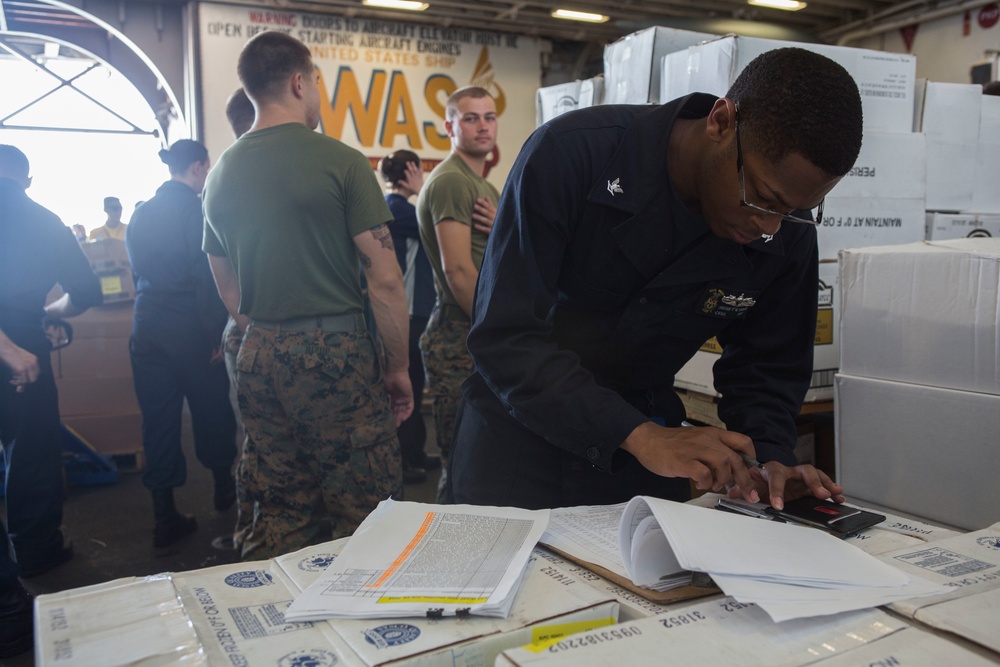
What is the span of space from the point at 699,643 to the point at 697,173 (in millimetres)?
690

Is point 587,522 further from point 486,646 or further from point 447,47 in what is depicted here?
point 447,47

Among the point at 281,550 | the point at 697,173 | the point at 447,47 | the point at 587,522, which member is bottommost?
A: the point at 281,550

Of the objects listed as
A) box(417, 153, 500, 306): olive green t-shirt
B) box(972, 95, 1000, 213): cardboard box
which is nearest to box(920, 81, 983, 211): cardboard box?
box(972, 95, 1000, 213): cardboard box

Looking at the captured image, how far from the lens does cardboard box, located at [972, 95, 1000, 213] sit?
7.37ft

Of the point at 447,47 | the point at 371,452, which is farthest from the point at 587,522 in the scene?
the point at 447,47

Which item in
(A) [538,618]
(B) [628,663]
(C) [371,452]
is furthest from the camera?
(C) [371,452]

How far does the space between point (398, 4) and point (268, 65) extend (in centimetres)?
454

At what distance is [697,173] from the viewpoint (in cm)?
111

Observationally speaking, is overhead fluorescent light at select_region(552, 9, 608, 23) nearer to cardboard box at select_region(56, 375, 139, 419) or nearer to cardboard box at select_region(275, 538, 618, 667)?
cardboard box at select_region(56, 375, 139, 419)

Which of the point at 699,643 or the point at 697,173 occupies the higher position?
the point at 697,173

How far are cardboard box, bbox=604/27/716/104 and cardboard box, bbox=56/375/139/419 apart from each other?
3.13 meters

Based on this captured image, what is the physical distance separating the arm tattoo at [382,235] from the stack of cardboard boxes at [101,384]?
9.16 ft

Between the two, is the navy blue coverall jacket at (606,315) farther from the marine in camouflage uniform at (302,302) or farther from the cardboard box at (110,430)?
the cardboard box at (110,430)

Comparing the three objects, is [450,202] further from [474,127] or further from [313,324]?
[313,324]
